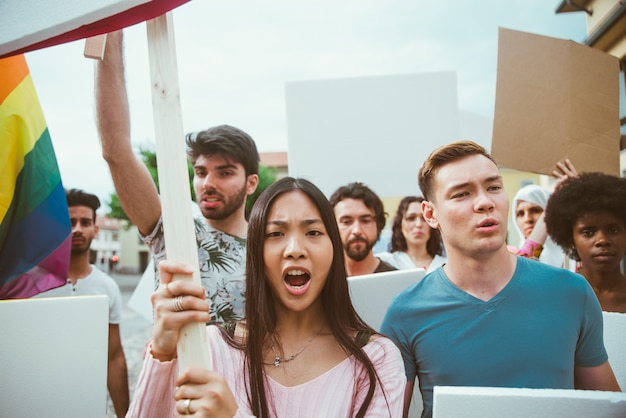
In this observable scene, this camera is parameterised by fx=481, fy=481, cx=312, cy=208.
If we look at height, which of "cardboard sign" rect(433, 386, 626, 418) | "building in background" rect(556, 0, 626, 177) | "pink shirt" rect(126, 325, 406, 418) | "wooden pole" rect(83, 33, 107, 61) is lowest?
"pink shirt" rect(126, 325, 406, 418)

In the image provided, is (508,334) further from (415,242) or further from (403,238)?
(403,238)

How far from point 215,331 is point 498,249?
965mm

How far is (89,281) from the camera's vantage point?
3.42 metres

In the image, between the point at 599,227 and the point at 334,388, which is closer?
the point at 334,388

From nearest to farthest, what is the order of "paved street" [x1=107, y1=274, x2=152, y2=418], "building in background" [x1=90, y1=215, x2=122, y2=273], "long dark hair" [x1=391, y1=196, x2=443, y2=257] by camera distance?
"long dark hair" [x1=391, y1=196, x2=443, y2=257]
"paved street" [x1=107, y1=274, x2=152, y2=418]
"building in background" [x1=90, y1=215, x2=122, y2=273]

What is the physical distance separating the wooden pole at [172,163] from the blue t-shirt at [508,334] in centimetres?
92

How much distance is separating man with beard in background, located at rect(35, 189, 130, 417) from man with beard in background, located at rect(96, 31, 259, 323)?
1182 millimetres

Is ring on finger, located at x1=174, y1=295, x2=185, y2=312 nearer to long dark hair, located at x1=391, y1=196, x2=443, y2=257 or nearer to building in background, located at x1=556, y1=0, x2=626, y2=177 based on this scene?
long dark hair, located at x1=391, y1=196, x2=443, y2=257

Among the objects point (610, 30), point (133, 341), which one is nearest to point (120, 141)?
point (133, 341)

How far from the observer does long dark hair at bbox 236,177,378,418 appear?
142cm

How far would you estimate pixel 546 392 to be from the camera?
2.75ft

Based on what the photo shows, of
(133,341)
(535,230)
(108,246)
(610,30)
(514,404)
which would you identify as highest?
(610,30)

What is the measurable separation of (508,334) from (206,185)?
1.62 meters

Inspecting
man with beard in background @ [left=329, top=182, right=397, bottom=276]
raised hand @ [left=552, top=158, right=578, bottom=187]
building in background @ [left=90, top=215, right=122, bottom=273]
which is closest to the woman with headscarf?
raised hand @ [left=552, top=158, right=578, bottom=187]
